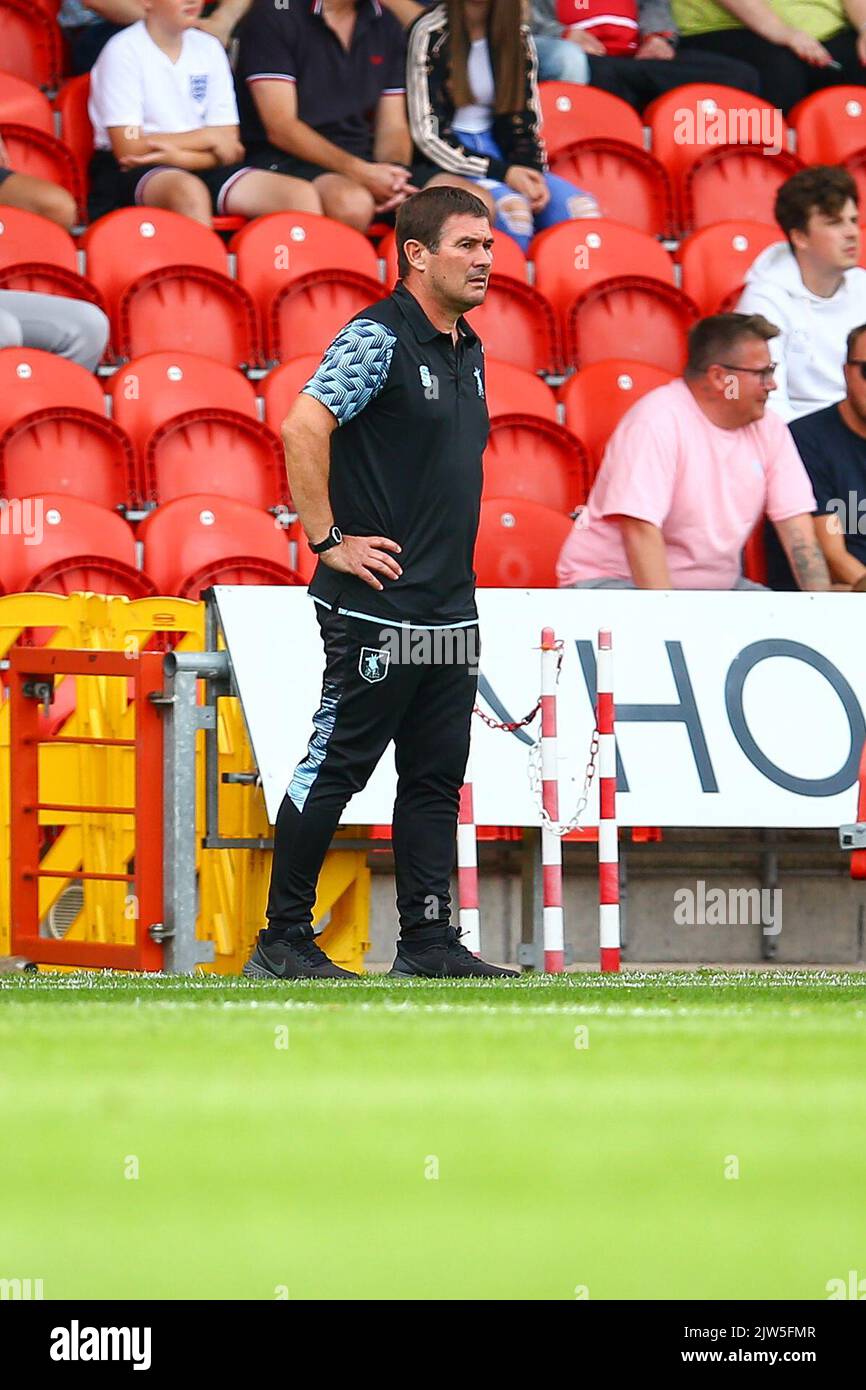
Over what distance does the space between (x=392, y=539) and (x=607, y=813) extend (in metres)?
1.70

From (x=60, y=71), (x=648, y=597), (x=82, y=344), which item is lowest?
(x=648, y=597)

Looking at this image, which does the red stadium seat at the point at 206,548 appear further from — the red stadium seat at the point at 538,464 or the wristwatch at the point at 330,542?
the wristwatch at the point at 330,542

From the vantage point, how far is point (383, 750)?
5352mm

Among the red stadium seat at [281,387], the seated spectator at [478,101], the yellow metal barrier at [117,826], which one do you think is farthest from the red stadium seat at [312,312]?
the yellow metal barrier at [117,826]

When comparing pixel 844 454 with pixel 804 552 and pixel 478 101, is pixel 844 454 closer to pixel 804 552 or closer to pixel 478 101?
pixel 804 552

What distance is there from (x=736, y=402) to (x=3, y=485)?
9.61 ft

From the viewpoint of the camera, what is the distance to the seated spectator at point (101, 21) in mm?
10750

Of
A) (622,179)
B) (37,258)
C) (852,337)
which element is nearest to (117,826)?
(37,258)

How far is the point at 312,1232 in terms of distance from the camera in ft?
9.39

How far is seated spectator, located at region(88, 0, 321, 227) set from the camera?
1026cm
